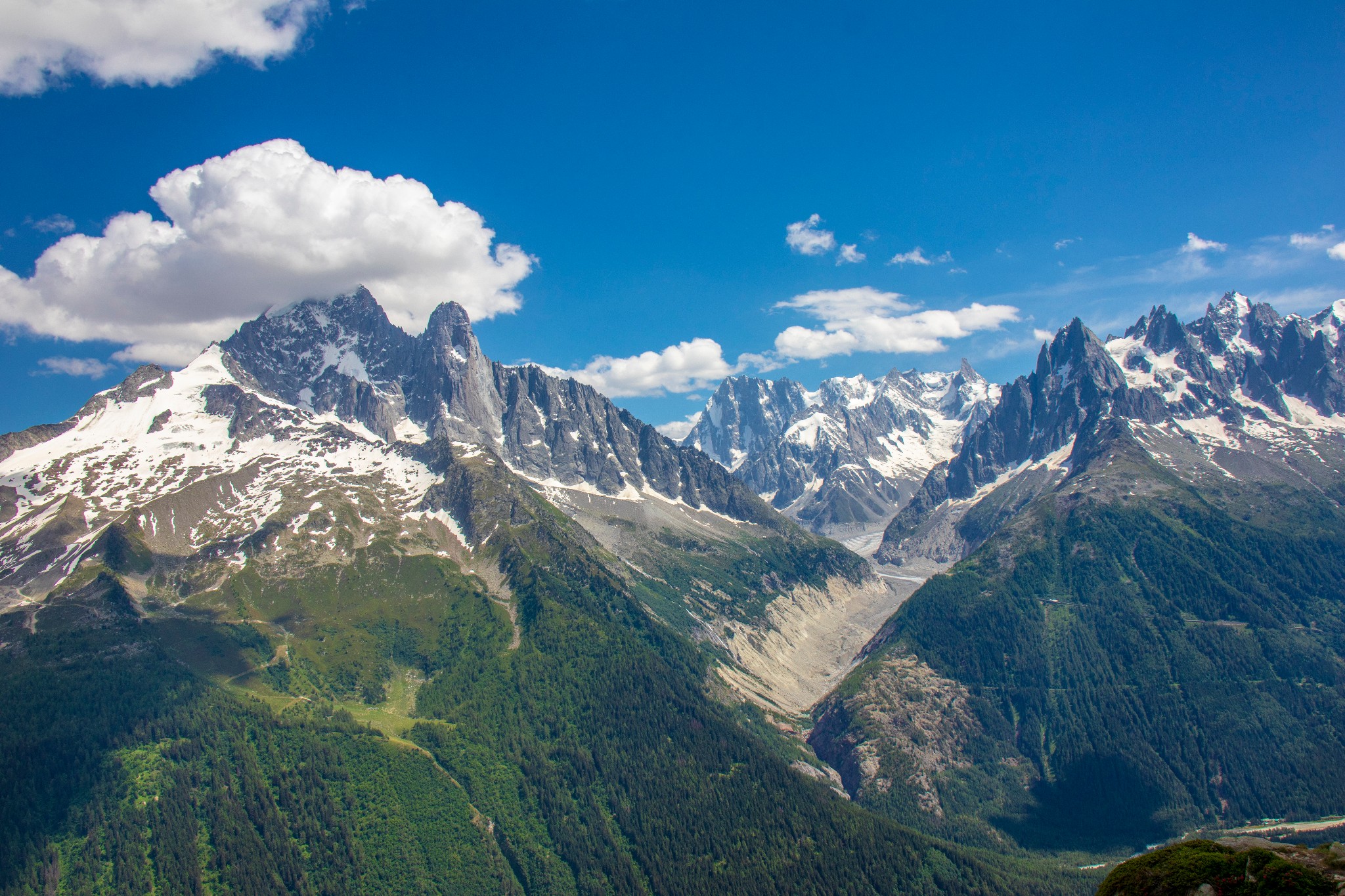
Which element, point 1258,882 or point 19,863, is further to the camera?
point 19,863

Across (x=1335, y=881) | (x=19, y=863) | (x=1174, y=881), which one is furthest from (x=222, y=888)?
(x=1335, y=881)

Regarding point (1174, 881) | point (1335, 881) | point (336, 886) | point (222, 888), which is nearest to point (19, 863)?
point (222, 888)

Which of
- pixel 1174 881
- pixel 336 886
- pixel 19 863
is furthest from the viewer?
pixel 336 886

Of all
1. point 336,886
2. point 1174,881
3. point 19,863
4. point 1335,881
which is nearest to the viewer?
point 1335,881

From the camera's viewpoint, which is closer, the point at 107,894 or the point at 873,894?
the point at 107,894

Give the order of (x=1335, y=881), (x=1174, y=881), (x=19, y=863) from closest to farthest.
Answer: (x=1335, y=881) < (x=1174, y=881) < (x=19, y=863)

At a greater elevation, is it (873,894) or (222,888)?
(222,888)

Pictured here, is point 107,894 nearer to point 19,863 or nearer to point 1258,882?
point 19,863

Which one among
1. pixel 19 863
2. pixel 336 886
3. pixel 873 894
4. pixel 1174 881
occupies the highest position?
pixel 1174 881

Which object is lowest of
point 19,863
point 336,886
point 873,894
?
point 873,894

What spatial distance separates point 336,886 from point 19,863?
239 feet

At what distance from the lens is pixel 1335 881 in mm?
71750

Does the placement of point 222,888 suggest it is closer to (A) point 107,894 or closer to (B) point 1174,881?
(A) point 107,894

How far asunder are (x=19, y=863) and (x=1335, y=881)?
254 metres
